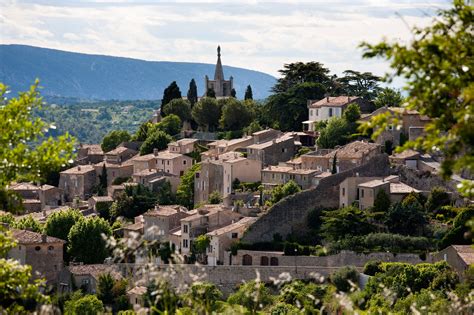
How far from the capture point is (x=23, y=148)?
1415 centimetres

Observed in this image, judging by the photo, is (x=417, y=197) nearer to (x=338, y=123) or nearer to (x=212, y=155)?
(x=338, y=123)

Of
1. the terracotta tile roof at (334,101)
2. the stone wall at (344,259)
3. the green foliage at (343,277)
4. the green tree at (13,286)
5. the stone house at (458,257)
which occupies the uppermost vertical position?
the terracotta tile roof at (334,101)

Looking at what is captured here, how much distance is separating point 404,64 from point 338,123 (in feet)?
165

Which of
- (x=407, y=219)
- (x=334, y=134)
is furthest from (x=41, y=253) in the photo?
(x=407, y=219)

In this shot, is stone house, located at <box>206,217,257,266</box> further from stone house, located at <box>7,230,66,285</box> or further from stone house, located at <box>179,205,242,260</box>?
stone house, located at <box>7,230,66,285</box>

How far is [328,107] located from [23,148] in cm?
5334

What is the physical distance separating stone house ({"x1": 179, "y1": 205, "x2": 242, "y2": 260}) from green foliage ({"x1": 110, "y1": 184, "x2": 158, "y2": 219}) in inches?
292

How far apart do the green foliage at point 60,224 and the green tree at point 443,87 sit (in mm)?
49341

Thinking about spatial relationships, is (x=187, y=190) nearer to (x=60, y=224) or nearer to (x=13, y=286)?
(x=60, y=224)

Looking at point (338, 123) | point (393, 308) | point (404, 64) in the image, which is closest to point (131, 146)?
point (338, 123)

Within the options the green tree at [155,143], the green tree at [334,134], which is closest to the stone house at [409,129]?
the green tree at [334,134]

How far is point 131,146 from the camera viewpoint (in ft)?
260

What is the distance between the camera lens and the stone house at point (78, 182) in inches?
2879

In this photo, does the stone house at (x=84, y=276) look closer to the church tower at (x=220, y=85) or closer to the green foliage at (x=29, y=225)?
the green foliage at (x=29, y=225)
